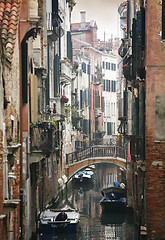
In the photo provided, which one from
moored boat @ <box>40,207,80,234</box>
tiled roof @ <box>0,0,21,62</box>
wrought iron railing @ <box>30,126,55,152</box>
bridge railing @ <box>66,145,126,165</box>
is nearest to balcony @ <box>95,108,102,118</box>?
bridge railing @ <box>66,145,126,165</box>

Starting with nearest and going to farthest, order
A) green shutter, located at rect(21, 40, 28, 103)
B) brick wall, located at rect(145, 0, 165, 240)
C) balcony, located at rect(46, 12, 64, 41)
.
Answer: brick wall, located at rect(145, 0, 165, 240) < green shutter, located at rect(21, 40, 28, 103) < balcony, located at rect(46, 12, 64, 41)

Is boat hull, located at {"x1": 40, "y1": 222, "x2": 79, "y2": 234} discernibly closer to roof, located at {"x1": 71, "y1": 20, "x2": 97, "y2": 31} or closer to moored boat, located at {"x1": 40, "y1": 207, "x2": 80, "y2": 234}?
moored boat, located at {"x1": 40, "y1": 207, "x2": 80, "y2": 234}

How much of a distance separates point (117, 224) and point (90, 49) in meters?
35.1

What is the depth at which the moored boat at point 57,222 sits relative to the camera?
78.4 feet

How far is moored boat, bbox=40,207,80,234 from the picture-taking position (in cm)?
2391

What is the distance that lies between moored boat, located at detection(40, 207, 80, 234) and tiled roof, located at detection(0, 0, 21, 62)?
10.4 m

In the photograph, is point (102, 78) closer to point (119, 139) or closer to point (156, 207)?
point (119, 139)

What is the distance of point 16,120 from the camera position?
57.7 ft

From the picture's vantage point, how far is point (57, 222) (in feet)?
78.7

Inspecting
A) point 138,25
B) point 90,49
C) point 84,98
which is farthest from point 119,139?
point 138,25

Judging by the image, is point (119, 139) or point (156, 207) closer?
point (156, 207)

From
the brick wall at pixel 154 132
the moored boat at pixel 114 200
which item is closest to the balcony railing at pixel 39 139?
the brick wall at pixel 154 132

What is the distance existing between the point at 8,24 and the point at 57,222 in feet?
35.2

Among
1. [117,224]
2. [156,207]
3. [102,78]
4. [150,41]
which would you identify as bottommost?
[117,224]
